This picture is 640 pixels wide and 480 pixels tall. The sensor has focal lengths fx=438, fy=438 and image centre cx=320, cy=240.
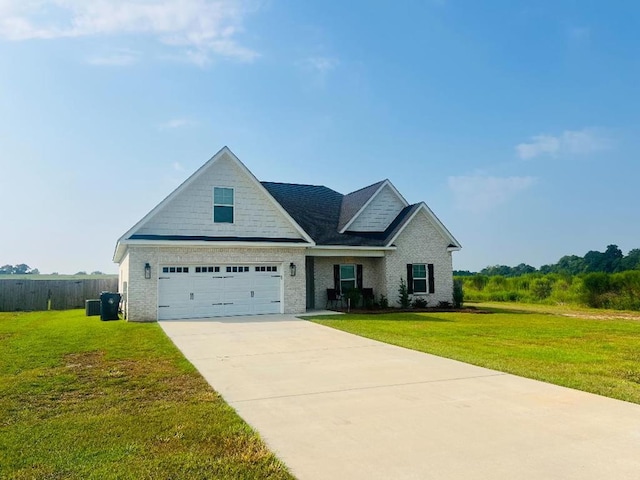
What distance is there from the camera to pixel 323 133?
20.3 m

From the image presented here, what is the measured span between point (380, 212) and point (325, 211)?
A: 2960 mm

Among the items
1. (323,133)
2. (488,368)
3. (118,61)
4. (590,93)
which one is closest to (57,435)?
(488,368)

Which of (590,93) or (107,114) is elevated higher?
(590,93)

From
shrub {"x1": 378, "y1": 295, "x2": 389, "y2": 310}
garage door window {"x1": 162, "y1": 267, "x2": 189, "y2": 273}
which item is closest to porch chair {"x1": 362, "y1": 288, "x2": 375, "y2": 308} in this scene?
shrub {"x1": 378, "y1": 295, "x2": 389, "y2": 310}

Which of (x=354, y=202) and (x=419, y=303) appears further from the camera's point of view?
(x=354, y=202)

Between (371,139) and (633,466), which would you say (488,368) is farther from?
(371,139)

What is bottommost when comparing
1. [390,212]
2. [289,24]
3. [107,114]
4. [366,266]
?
[366,266]

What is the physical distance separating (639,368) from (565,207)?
2440 centimetres

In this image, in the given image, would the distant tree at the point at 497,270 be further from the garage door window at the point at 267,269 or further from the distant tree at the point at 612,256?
the garage door window at the point at 267,269

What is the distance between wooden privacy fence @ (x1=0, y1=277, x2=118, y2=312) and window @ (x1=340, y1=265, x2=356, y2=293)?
14.5m

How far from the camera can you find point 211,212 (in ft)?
56.2

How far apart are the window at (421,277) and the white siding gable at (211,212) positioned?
622 centimetres

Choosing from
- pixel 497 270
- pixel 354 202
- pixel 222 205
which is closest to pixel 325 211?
pixel 354 202

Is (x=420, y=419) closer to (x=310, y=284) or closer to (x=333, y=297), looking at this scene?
(x=333, y=297)
